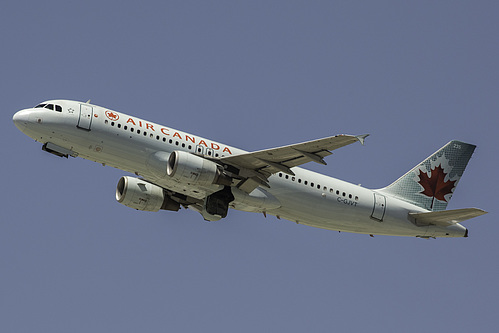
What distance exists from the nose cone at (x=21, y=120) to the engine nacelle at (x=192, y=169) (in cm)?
806

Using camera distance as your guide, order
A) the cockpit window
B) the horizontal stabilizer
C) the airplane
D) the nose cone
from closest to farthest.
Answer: the nose cone → the airplane → the cockpit window → the horizontal stabilizer

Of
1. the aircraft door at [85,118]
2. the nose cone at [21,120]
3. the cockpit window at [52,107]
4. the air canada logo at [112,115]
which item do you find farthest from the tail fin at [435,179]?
the nose cone at [21,120]

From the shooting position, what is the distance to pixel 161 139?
44500 millimetres

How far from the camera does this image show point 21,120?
43.1 m

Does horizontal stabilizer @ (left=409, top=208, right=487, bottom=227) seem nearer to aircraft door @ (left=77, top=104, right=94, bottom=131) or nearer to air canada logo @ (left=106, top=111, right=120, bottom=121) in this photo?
air canada logo @ (left=106, top=111, right=120, bottom=121)

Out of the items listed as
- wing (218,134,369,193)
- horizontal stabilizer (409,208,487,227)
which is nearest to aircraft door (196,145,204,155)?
wing (218,134,369,193)

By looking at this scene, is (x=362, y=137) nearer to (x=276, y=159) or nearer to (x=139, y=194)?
(x=276, y=159)

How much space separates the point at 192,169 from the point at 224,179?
214 cm

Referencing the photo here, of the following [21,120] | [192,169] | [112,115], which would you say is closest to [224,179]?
[192,169]

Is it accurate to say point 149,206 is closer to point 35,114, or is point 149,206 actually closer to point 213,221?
point 213,221

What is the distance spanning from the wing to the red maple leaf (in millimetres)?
12794

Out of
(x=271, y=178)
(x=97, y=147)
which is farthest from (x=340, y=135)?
(x=97, y=147)

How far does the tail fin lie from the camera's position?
52250 mm

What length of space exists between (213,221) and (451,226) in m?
15.4
